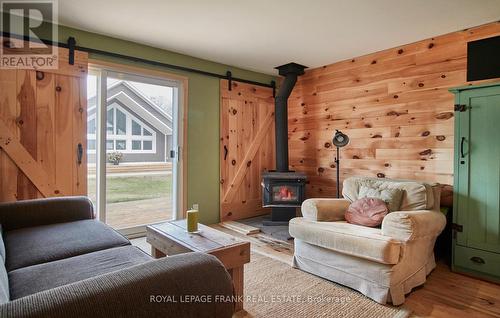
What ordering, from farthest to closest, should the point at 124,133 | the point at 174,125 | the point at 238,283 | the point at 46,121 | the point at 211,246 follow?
→ the point at 174,125
the point at 124,133
the point at 46,121
the point at 238,283
the point at 211,246

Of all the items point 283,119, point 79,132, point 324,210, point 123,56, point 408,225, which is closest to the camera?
point 408,225

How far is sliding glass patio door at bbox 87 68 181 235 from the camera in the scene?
326 cm

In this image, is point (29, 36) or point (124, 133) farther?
point (124, 133)

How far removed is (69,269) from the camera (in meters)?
1.49

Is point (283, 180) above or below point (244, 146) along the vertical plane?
below

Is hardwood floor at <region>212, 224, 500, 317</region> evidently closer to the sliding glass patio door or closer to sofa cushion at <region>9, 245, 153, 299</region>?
sofa cushion at <region>9, 245, 153, 299</region>

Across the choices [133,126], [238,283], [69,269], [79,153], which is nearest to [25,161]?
[79,153]

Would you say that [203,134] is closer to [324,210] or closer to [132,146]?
[132,146]

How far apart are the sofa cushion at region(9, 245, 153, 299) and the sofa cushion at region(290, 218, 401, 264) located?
1.35 meters

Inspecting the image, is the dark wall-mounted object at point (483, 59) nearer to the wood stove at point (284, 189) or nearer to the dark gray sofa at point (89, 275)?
the wood stove at point (284, 189)

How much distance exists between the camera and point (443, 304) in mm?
2070

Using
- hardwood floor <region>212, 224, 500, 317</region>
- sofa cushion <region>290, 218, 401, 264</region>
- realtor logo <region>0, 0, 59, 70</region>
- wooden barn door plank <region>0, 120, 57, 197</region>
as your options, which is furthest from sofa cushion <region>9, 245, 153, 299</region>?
realtor logo <region>0, 0, 59, 70</region>

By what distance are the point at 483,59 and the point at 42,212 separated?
4.26m

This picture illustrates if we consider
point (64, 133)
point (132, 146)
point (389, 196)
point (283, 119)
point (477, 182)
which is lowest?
point (389, 196)
